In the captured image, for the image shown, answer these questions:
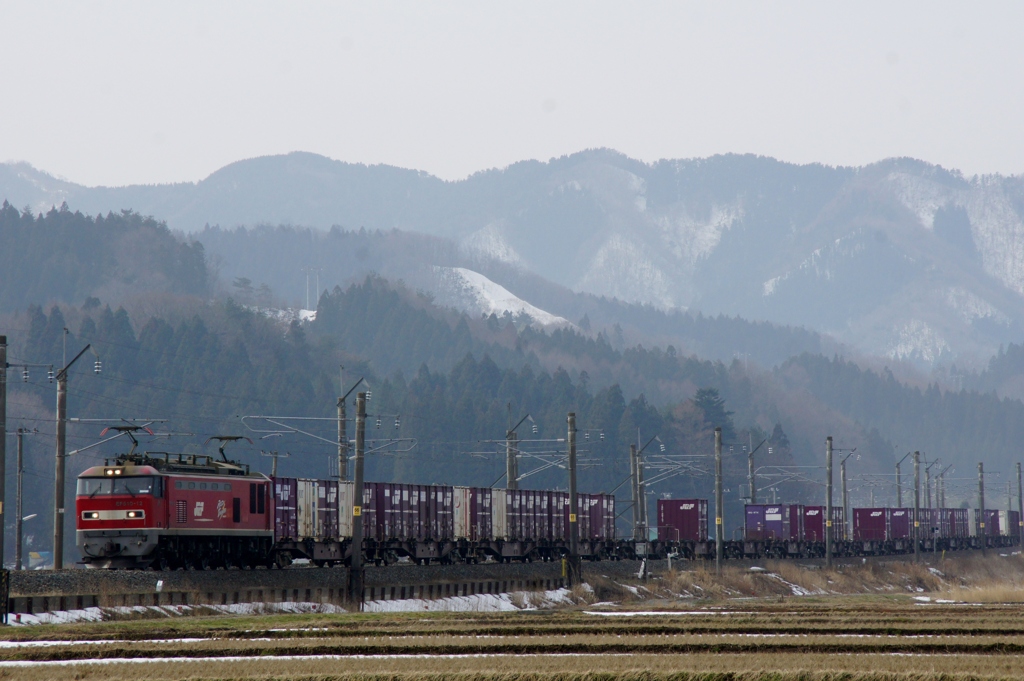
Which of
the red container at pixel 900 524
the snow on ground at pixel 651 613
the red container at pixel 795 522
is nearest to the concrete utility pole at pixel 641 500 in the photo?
the red container at pixel 795 522

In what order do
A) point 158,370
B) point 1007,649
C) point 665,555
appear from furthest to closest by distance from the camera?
point 158,370
point 665,555
point 1007,649

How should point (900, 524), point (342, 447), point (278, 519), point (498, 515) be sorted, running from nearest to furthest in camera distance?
point (278, 519), point (342, 447), point (498, 515), point (900, 524)

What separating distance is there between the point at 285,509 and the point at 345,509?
5.68 metres

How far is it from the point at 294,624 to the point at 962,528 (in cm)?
10673

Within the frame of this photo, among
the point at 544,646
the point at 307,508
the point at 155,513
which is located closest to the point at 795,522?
the point at 307,508

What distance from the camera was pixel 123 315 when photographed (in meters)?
199

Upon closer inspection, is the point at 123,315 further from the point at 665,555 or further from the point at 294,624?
the point at 294,624

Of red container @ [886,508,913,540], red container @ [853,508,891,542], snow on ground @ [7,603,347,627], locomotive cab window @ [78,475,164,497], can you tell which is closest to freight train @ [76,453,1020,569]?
locomotive cab window @ [78,475,164,497]

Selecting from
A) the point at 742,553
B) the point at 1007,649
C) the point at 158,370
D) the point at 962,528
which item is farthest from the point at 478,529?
the point at 158,370

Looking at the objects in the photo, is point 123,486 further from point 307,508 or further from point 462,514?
point 462,514

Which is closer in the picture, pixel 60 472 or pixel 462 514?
pixel 60 472

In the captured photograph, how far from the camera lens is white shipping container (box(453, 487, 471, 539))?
68000 mm

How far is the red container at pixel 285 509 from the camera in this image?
53688mm

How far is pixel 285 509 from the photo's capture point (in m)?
54.6
